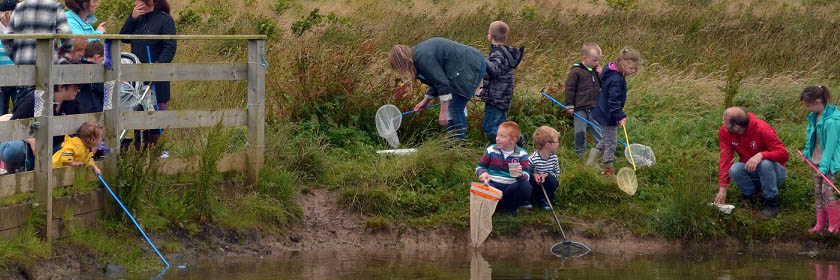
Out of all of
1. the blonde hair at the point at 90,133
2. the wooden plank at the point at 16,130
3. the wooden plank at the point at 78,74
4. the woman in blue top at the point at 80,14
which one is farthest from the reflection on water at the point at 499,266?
the woman in blue top at the point at 80,14

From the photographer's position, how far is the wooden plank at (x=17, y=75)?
23.8 ft

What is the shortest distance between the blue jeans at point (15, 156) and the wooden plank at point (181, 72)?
0.89 m

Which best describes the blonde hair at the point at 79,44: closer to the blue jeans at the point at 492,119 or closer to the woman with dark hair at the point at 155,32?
the woman with dark hair at the point at 155,32

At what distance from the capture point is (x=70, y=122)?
7.90 meters

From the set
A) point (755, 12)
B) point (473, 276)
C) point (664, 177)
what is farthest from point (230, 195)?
point (755, 12)

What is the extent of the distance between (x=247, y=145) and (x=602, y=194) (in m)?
3.25

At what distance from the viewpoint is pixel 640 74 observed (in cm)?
1486

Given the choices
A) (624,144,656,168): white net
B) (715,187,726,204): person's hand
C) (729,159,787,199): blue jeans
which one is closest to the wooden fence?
(624,144,656,168): white net

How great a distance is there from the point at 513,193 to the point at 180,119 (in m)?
2.86

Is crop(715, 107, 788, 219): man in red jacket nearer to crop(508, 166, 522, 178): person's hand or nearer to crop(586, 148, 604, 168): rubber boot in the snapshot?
crop(586, 148, 604, 168): rubber boot

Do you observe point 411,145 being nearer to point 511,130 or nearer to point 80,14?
point 511,130

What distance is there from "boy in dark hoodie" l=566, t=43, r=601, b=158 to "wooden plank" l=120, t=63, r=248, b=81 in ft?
11.0

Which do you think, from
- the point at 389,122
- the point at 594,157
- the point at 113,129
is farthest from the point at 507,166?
the point at 113,129

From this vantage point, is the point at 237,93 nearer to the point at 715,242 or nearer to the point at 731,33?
the point at 715,242
